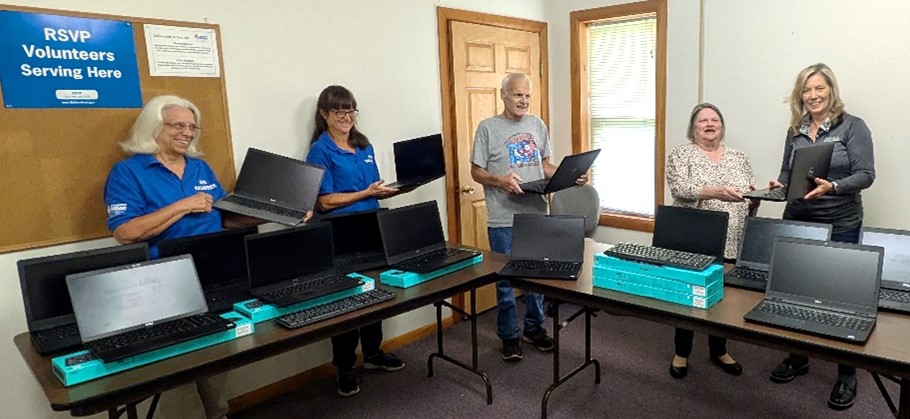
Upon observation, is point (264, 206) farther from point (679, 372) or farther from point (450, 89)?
point (679, 372)

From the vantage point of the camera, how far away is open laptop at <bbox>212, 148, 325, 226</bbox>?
2.34 metres

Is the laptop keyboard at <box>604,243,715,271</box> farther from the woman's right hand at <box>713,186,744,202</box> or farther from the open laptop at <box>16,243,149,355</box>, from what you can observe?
the open laptop at <box>16,243,149,355</box>

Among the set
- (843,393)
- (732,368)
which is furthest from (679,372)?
(843,393)

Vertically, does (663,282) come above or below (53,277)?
below

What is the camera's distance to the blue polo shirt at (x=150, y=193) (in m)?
2.21

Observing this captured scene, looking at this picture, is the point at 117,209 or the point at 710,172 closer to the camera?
the point at 117,209

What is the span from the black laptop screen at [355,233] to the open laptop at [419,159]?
1.27 feet

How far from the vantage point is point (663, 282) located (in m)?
2.11

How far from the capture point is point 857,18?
10.1 feet

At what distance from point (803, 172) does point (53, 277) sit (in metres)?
2.78

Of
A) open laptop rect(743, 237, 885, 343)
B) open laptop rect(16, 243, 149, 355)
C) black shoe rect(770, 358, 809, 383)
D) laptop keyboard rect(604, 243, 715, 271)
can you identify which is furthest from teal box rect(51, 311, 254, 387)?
black shoe rect(770, 358, 809, 383)

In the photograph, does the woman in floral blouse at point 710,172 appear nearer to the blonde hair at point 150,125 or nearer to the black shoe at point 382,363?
the black shoe at point 382,363

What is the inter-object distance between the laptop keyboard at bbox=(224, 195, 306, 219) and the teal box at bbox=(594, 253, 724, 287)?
1.17 m

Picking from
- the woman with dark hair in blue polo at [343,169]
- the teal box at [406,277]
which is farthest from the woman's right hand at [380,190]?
the teal box at [406,277]
